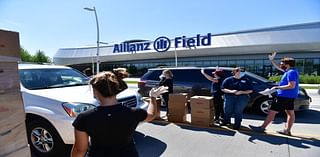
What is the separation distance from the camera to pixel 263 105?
7480 millimetres

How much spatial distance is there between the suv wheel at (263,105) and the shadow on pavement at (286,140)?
2.29 m

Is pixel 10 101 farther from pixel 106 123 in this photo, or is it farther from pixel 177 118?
pixel 177 118

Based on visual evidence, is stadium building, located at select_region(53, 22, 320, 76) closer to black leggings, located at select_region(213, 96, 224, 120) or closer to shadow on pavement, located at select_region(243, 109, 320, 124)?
shadow on pavement, located at select_region(243, 109, 320, 124)

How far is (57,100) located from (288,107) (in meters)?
4.66

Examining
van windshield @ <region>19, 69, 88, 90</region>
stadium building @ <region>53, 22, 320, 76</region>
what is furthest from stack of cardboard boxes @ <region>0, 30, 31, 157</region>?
stadium building @ <region>53, 22, 320, 76</region>

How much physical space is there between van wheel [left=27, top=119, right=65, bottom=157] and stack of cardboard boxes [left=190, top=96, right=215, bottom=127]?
11.1ft

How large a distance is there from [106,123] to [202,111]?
179 inches

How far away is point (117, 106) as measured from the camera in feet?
6.30

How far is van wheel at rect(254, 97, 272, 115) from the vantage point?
24.3 feet

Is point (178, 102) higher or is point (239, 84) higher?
point (239, 84)

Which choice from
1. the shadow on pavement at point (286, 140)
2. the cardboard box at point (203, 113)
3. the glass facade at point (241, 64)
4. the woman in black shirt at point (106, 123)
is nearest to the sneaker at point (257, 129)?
the shadow on pavement at point (286, 140)

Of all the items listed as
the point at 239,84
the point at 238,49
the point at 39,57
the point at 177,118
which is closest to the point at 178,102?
the point at 177,118

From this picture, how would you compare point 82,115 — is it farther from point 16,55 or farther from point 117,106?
point 16,55

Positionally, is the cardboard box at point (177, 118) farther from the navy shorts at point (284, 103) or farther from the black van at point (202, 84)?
the navy shorts at point (284, 103)
